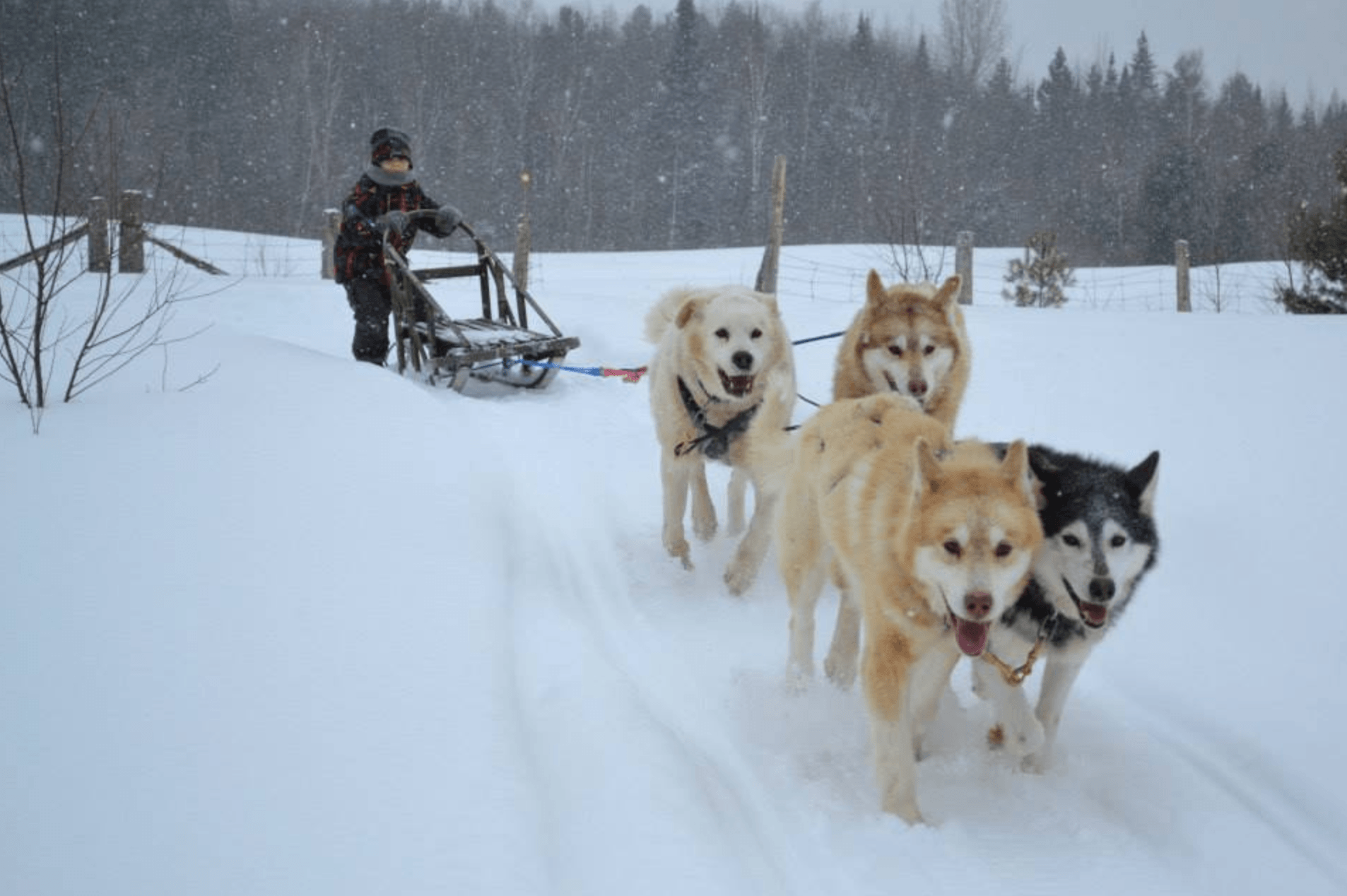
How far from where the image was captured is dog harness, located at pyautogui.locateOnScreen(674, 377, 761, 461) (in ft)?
15.3

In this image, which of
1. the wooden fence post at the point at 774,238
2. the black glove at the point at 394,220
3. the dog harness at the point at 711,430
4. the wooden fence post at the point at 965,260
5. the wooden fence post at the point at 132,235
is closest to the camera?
the dog harness at the point at 711,430

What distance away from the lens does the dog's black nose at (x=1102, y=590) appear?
99.9 inches

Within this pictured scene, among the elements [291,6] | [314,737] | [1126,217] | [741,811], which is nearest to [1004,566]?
[741,811]

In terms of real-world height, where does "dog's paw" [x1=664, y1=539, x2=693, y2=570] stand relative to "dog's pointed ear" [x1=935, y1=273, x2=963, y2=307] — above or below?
below

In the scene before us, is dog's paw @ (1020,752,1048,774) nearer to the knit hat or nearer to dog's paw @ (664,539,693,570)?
dog's paw @ (664,539,693,570)

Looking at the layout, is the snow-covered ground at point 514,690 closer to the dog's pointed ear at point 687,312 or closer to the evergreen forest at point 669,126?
the dog's pointed ear at point 687,312

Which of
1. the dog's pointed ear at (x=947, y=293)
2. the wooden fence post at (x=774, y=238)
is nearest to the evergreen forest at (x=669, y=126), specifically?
the wooden fence post at (x=774, y=238)

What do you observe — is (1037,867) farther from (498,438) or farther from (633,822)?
(498,438)

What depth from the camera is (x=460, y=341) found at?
720 cm

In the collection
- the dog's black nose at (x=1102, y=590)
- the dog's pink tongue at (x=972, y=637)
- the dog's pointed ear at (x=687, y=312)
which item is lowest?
the dog's pink tongue at (x=972, y=637)

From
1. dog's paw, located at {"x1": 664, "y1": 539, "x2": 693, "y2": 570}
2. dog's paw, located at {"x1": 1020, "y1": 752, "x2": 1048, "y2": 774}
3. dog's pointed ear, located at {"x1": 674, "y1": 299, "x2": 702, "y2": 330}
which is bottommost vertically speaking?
dog's paw, located at {"x1": 1020, "y1": 752, "x2": 1048, "y2": 774}

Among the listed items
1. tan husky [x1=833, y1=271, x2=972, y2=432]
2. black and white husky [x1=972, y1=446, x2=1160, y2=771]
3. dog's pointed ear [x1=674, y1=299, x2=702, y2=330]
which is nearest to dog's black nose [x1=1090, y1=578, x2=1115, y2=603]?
black and white husky [x1=972, y1=446, x2=1160, y2=771]

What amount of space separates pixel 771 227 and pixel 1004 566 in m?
10.5

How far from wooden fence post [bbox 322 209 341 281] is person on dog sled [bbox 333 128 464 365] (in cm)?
722
